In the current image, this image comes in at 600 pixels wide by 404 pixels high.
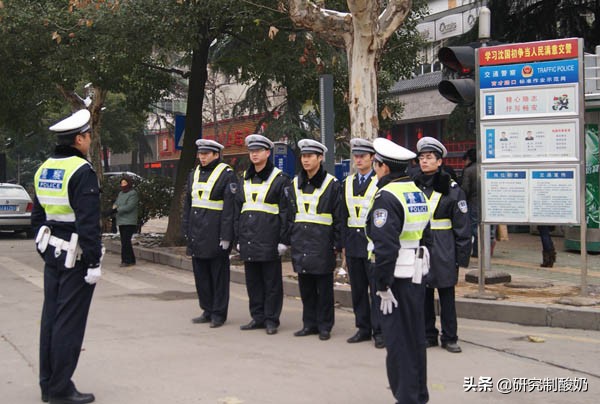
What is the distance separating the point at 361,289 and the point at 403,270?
2.52 m

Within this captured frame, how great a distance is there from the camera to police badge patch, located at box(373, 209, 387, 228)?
5016 mm

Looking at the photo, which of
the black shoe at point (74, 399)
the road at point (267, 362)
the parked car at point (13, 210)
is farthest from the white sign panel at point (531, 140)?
the parked car at point (13, 210)

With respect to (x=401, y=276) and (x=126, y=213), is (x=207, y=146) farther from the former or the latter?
(x=126, y=213)

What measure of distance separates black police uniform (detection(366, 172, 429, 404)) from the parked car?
1717 cm

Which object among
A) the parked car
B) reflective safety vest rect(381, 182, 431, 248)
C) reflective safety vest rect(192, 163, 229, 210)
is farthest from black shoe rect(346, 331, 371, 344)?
the parked car

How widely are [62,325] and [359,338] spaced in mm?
3115

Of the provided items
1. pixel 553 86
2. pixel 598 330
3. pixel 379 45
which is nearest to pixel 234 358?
Result: pixel 598 330

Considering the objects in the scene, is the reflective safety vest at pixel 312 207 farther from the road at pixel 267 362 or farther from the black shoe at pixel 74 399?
the black shoe at pixel 74 399

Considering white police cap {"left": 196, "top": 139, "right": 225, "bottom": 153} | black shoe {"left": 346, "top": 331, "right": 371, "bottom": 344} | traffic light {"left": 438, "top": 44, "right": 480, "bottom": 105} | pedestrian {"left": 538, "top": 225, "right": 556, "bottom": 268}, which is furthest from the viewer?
pedestrian {"left": 538, "top": 225, "right": 556, "bottom": 268}

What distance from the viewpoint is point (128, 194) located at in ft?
45.6

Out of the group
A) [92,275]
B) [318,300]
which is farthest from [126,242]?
[92,275]

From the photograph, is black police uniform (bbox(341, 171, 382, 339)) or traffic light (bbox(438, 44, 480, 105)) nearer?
black police uniform (bbox(341, 171, 382, 339))

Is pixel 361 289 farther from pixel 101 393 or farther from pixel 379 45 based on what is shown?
pixel 379 45

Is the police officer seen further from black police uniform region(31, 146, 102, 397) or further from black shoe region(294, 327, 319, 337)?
black police uniform region(31, 146, 102, 397)
